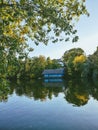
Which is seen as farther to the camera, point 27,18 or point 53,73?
point 53,73

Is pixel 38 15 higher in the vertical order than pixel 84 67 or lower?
lower

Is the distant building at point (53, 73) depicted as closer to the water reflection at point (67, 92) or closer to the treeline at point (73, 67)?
the treeline at point (73, 67)

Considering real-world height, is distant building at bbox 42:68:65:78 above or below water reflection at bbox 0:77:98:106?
above

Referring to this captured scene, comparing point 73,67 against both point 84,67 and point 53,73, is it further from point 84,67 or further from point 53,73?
point 53,73

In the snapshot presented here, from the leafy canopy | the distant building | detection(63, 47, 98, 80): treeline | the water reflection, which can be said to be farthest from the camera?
the distant building

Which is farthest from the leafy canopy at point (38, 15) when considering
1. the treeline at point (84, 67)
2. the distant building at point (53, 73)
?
the distant building at point (53, 73)

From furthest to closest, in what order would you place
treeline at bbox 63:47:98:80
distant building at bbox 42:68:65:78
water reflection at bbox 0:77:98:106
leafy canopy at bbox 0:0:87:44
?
distant building at bbox 42:68:65:78
treeline at bbox 63:47:98:80
water reflection at bbox 0:77:98:106
leafy canopy at bbox 0:0:87:44

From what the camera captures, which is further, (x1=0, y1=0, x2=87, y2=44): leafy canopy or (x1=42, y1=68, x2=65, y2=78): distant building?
(x1=42, y1=68, x2=65, y2=78): distant building

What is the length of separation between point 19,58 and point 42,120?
1152cm

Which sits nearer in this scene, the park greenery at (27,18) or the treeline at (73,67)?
the park greenery at (27,18)

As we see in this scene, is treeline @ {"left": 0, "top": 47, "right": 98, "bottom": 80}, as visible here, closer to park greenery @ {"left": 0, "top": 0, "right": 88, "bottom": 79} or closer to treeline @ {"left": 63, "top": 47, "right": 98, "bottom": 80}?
treeline @ {"left": 63, "top": 47, "right": 98, "bottom": 80}

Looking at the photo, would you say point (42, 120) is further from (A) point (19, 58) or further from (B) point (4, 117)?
(A) point (19, 58)

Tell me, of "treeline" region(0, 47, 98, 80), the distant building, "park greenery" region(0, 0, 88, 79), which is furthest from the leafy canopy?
the distant building

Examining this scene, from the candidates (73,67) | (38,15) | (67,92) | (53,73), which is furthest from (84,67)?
(38,15)
